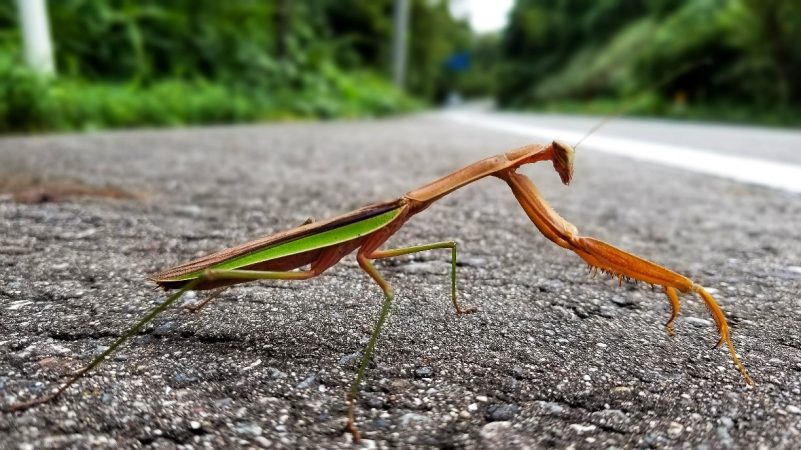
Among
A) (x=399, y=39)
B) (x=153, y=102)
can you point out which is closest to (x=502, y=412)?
(x=153, y=102)

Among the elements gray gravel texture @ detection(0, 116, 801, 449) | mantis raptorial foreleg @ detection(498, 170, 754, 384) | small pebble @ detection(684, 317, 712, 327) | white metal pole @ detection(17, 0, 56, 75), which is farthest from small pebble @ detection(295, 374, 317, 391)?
white metal pole @ detection(17, 0, 56, 75)

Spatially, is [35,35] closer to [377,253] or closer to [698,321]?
[377,253]

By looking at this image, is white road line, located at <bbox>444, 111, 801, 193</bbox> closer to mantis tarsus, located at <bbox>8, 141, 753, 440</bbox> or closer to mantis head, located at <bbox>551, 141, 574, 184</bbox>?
mantis head, located at <bbox>551, 141, 574, 184</bbox>

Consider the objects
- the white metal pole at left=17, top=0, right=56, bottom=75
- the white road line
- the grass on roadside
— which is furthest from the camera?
the white metal pole at left=17, top=0, right=56, bottom=75

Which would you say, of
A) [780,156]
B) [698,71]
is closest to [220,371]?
[780,156]

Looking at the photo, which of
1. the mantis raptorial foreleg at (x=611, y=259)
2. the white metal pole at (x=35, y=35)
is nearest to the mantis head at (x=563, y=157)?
the mantis raptorial foreleg at (x=611, y=259)

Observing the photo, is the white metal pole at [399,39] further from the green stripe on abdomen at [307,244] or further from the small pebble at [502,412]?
the small pebble at [502,412]

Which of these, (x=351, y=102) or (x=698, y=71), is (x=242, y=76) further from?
(x=698, y=71)
